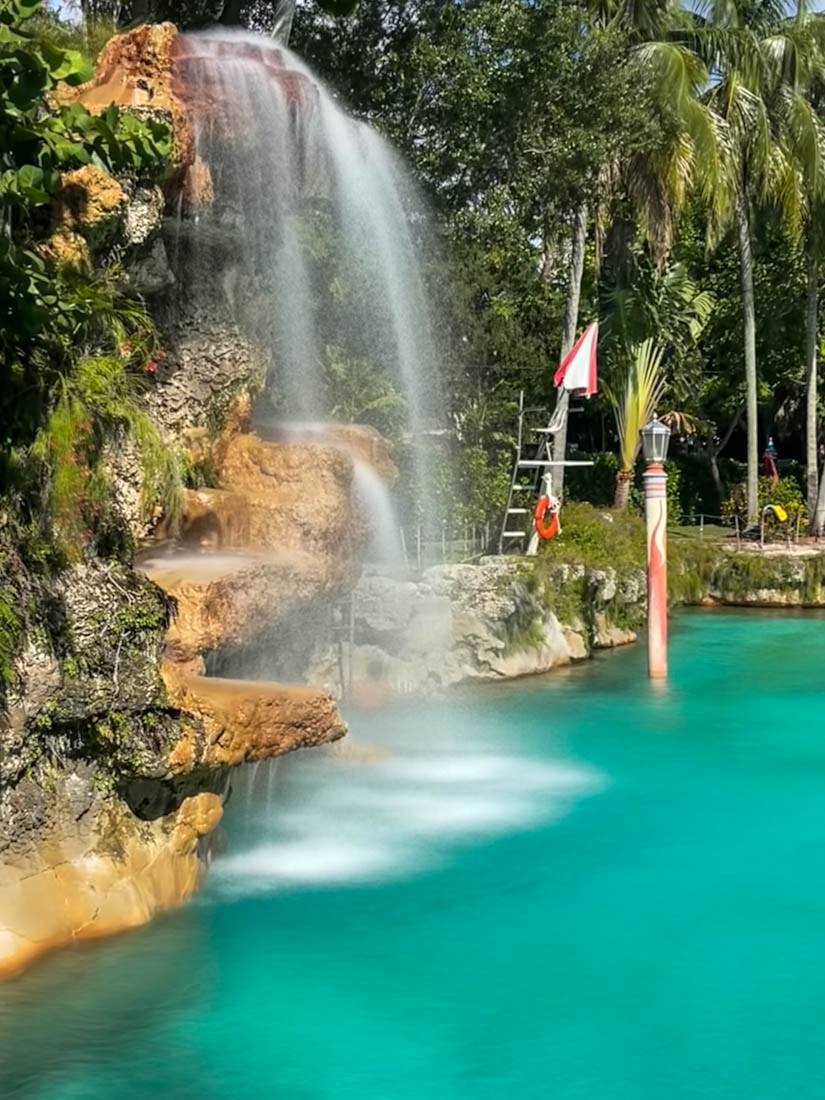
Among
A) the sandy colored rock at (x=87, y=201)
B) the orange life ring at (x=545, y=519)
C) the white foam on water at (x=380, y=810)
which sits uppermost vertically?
the sandy colored rock at (x=87, y=201)

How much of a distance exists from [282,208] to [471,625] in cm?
605

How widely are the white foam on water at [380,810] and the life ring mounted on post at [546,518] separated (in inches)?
318

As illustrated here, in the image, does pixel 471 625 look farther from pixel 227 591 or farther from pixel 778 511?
pixel 778 511

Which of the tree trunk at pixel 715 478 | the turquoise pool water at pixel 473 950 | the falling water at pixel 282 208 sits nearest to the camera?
the turquoise pool water at pixel 473 950

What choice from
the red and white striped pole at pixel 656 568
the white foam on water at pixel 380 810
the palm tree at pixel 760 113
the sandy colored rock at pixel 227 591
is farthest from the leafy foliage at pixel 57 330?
the palm tree at pixel 760 113

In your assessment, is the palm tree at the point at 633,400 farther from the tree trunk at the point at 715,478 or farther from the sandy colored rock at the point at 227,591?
the sandy colored rock at the point at 227,591

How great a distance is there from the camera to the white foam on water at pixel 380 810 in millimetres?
9305

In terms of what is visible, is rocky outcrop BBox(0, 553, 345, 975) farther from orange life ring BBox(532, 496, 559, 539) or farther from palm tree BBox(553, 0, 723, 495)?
palm tree BBox(553, 0, 723, 495)

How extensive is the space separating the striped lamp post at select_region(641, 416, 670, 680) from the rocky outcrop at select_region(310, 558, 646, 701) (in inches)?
66.1

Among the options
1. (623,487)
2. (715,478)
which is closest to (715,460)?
(715,478)

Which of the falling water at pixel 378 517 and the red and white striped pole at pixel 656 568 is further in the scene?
the red and white striped pole at pixel 656 568

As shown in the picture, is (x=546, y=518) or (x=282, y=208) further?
(x=546, y=518)

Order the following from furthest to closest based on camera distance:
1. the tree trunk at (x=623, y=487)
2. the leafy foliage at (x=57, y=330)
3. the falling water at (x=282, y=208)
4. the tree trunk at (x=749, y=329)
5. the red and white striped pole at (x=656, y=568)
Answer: the tree trunk at (x=623, y=487)
the tree trunk at (x=749, y=329)
the red and white striped pole at (x=656, y=568)
the falling water at (x=282, y=208)
the leafy foliage at (x=57, y=330)

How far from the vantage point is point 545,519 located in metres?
21.0
